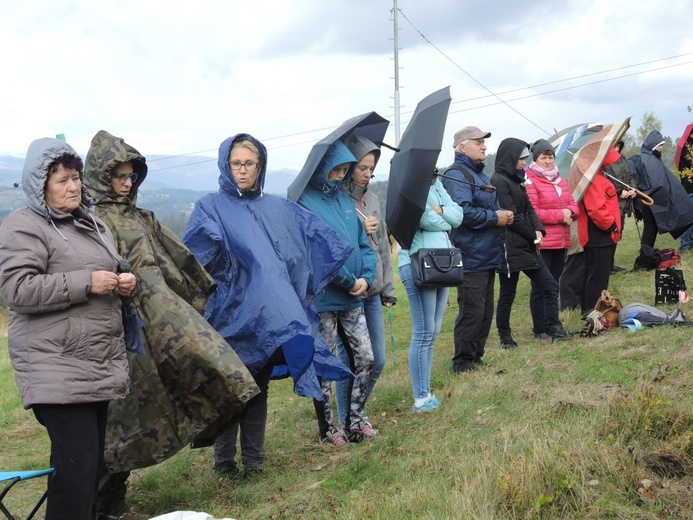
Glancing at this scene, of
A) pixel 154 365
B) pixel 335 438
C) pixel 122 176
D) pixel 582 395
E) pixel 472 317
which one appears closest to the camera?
pixel 154 365

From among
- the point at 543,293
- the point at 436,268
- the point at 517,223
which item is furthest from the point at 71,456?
the point at 543,293

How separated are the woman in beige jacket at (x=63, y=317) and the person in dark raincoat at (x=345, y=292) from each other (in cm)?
218

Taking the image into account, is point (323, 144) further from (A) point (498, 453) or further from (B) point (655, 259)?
(B) point (655, 259)

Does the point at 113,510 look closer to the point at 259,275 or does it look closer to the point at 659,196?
the point at 259,275

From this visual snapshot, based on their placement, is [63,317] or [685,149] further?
[685,149]

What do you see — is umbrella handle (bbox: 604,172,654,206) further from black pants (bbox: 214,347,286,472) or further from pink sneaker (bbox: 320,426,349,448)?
black pants (bbox: 214,347,286,472)

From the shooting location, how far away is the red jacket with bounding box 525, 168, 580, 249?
31.0 feet

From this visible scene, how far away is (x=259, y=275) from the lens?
17.0 ft

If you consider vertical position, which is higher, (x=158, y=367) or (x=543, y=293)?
(x=158, y=367)

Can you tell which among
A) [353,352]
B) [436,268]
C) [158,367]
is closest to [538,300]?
[436,268]

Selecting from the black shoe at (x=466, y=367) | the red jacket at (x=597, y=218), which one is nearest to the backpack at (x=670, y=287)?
the red jacket at (x=597, y=218)

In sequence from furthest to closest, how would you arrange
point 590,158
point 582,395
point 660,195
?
point 660,195 < point 590,158 < point 582,395

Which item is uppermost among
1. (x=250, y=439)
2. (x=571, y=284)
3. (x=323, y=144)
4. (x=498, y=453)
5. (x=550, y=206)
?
(x=323, y=144)

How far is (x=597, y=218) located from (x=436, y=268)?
13.0ft
